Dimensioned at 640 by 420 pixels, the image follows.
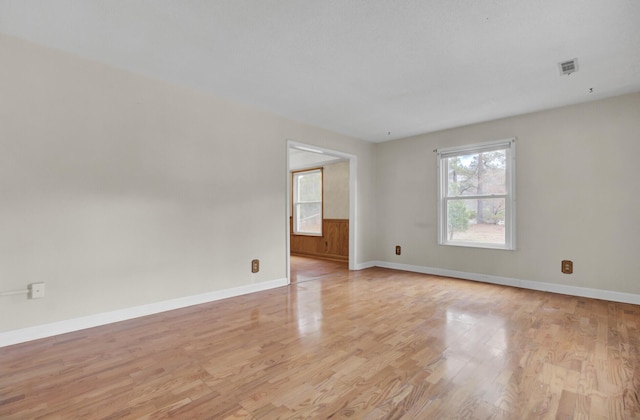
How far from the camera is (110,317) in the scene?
2.70 metres

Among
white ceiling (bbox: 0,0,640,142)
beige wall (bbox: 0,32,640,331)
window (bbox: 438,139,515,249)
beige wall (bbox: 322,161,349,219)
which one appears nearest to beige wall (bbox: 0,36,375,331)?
beige wall (bbox: 0,32,640,331)

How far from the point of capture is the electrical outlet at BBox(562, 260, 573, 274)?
3.66 meters

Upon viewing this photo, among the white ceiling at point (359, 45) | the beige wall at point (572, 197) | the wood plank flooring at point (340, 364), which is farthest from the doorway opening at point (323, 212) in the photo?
the wood plank flooring at point (340, 364)

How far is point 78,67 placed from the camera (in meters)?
2.57

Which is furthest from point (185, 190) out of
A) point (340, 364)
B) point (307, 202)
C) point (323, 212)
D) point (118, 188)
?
point (307, 202)

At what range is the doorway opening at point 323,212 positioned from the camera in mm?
5453

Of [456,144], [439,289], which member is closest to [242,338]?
[439,289]

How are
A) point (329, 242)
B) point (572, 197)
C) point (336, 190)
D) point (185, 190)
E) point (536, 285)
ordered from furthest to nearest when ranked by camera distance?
point (329, 242) < point (336, 190) < point (536, 285) < point (572, 197) < point (185, 190)

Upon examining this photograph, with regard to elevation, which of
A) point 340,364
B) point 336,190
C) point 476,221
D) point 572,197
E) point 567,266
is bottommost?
point 340,364

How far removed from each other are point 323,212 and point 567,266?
4138mm

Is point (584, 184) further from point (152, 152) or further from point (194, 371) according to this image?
point (152, 152)

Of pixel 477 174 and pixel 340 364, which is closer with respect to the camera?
pixel 340 364

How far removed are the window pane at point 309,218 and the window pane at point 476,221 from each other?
291cm

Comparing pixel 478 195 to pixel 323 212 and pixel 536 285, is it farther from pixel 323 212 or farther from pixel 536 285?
pixel 323 212
